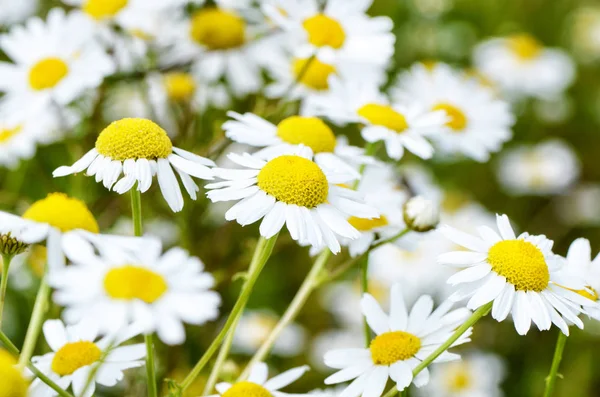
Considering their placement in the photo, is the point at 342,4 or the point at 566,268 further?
the point at 342,4

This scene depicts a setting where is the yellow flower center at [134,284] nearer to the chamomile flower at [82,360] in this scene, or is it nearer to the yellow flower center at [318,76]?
the chamomile flower at [82,360]

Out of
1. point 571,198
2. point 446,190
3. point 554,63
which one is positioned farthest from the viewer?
point 554,63

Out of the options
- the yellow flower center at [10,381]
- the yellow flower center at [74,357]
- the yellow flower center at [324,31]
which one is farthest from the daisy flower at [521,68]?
the yellow flower center at [10,381]

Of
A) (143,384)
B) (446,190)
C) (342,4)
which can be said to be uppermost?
(342,4)

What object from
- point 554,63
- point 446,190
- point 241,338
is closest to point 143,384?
point 241,338

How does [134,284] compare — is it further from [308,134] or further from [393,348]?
[308,134]

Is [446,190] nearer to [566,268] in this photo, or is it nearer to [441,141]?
[441,141]
